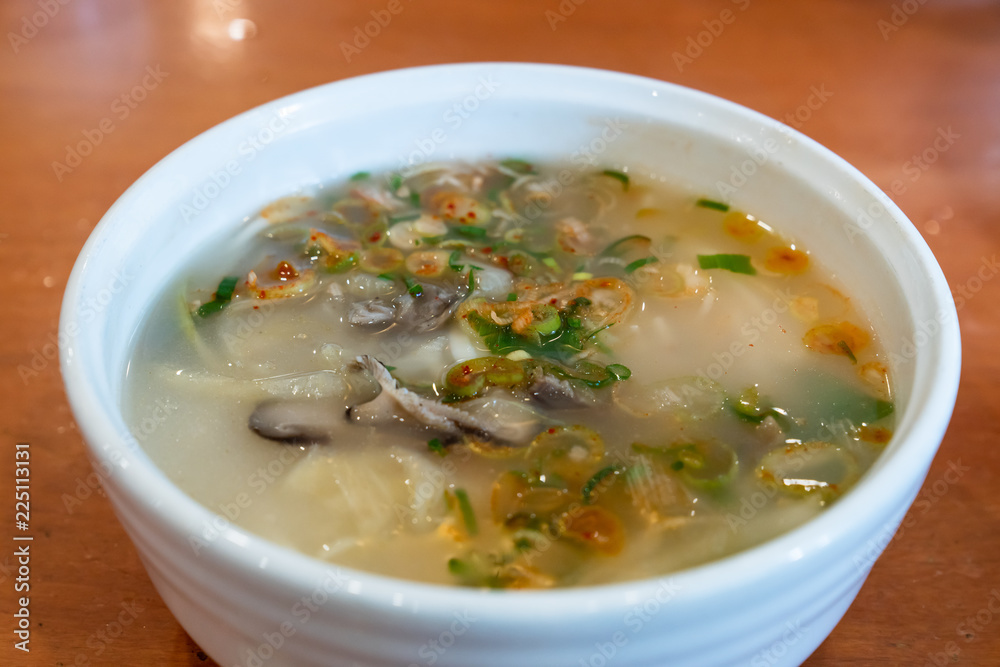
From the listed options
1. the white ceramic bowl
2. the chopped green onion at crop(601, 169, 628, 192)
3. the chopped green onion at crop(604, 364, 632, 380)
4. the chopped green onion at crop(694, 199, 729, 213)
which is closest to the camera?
the white ceramic bowl

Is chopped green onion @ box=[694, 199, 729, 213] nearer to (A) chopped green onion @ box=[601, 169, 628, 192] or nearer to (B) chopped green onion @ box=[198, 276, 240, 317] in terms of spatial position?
(A) chopped green onion @ box=[601, 169, 628, 192]

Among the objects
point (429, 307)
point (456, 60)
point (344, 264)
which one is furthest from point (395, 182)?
point (456, 60)

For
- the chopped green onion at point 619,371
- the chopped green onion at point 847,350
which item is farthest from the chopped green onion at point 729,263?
the chopped green onion at point 619,371

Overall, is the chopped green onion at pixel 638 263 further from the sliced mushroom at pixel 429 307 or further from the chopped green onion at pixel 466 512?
the chopped green onion at pixel 466 512

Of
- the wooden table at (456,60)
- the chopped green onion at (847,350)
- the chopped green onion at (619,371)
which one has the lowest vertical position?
the wooden table at (456,60)

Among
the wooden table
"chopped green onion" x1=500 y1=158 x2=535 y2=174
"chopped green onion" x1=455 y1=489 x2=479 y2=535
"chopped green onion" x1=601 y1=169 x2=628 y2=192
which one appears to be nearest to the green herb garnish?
"chopped green onion" x1=500 y1=158 x2=535 y2=174
